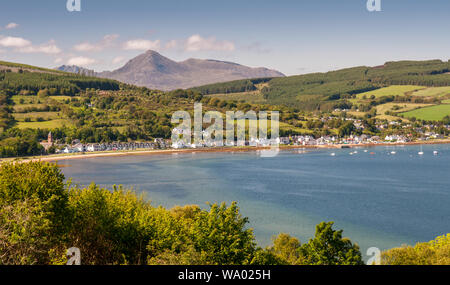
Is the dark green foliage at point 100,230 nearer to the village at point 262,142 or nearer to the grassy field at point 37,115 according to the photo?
the village at point 262,142

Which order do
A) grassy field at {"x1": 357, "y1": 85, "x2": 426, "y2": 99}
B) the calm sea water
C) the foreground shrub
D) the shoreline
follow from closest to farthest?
1. the foreground shrub
2. the calm sea water
3. the shoreline
4. grassy field at {"x1": 357, "y1": 85, "x2": 426, "y2": 99}

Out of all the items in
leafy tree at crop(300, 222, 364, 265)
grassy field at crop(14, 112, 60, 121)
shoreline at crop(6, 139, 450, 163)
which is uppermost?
grassy field at crop(14, 112, 60, 121)

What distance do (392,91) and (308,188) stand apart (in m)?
131

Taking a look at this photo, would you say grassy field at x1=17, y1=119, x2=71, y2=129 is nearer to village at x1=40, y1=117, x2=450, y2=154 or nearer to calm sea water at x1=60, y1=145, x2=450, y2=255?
village at x1=40, y1=117, x2=450, y2=154

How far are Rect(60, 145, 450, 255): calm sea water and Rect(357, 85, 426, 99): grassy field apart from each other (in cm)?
8323

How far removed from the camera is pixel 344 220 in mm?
32031

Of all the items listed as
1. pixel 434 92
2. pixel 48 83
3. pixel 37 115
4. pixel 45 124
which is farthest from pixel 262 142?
pixel 434 92
